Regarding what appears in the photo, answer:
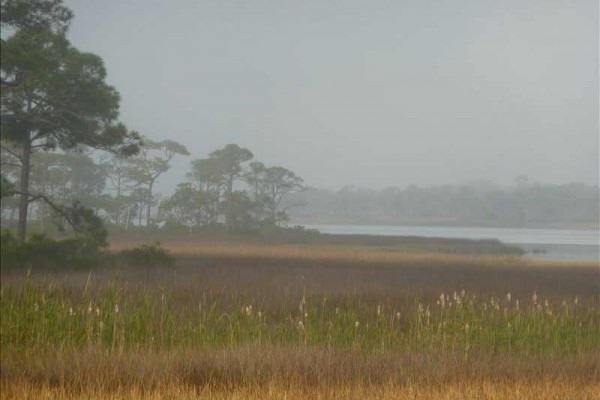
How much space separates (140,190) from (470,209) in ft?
15.0

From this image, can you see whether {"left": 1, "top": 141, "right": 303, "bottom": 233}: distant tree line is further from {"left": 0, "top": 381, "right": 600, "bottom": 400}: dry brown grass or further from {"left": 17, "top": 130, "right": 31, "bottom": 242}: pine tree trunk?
{"left": 0, "top": 381, "right": 600, "bottom": 400}: dry brown grass

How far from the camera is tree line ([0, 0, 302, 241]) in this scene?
6.69 meters

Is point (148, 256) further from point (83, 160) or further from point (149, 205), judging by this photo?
point (83, 160)

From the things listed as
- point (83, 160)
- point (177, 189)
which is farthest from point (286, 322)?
point (83, 160)

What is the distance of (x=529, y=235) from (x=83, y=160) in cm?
591

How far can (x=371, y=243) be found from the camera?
8.56 meters

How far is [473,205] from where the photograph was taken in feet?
31.0

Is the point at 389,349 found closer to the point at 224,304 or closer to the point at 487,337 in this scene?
the point at 487,337

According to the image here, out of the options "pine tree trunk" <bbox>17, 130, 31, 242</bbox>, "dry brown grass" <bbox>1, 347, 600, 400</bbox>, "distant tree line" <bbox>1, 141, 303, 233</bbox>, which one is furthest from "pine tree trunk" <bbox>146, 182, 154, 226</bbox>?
"dry brown grass" <bbox>1, 347, 600, 400</bbox>

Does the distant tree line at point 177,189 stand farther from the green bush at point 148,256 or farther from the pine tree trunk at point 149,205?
the green bush at point 148,256

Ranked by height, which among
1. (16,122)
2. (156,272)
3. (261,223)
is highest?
(16,122)

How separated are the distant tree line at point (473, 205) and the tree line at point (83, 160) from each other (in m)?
1.24

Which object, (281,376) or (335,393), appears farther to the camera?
(281,376)

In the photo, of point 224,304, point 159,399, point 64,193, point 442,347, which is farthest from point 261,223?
point 159,399
